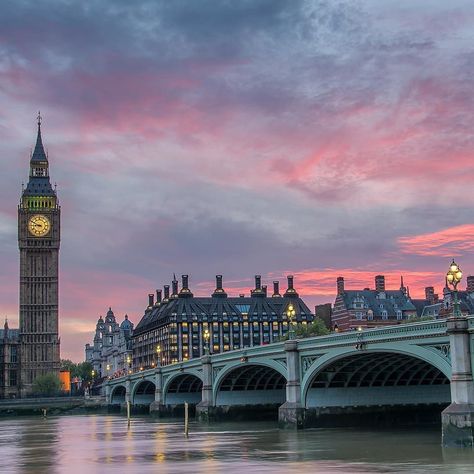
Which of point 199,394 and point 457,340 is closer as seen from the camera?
point 457,340

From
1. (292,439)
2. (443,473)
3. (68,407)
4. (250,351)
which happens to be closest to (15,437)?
(250,351)

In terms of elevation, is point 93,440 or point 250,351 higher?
point 250,351

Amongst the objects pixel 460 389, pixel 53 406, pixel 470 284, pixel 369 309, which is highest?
pixel 470 284

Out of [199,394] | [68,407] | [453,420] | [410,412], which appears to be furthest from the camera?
[68,407]

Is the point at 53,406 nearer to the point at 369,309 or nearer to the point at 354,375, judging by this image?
the point at 369,309

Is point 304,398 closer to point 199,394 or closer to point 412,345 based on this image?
point 412,345

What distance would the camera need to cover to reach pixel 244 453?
5538cm

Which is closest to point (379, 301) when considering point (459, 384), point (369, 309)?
point (369, 309)

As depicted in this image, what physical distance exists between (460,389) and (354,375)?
1121 inches

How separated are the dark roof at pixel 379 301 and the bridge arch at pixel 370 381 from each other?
104 meters

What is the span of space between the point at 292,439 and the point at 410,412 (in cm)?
2194

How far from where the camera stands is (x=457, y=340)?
54.5 m

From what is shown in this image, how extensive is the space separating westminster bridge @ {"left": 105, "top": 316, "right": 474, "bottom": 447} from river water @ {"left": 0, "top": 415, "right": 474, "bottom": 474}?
3278mm

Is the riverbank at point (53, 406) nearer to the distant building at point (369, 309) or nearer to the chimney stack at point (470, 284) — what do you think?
the distant building at point (369, 309)
